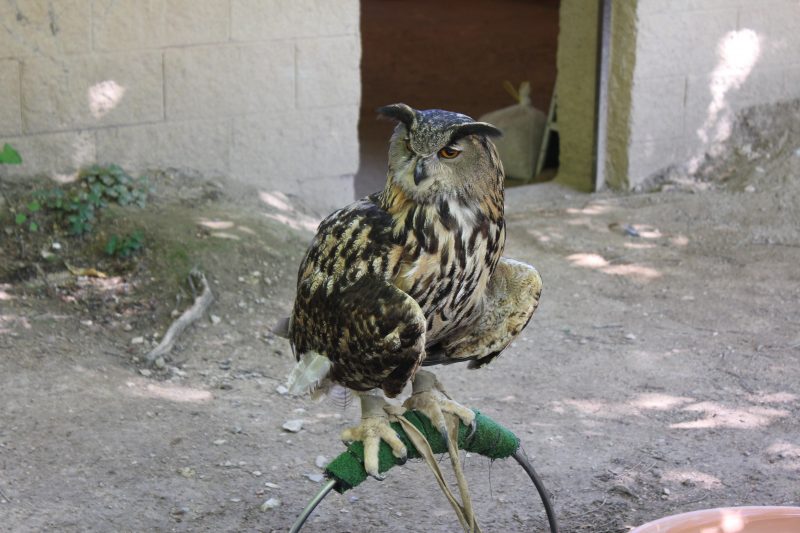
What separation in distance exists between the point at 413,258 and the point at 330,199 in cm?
375

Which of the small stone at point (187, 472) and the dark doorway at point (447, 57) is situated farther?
the dark doorway at point (447, 57)

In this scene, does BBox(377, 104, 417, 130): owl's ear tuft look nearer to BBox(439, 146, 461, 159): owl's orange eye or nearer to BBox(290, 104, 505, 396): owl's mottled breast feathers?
BBox(290, 104, 505, 396): owl's mottled breast feathers

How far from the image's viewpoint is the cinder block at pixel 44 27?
5.39 meters

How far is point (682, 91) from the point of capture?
7469 millimetres

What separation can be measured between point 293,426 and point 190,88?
2.37 m

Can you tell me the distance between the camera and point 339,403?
128 inches

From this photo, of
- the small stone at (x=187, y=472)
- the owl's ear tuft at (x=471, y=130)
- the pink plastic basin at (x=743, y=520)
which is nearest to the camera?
the owl's ear tuft at (x=471, y=130)

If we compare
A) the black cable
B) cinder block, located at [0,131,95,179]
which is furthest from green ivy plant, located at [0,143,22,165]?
the black cable

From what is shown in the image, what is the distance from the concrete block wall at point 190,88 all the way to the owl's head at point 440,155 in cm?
328

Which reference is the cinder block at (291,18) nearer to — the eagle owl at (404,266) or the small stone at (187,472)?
the small stone at (187,472)

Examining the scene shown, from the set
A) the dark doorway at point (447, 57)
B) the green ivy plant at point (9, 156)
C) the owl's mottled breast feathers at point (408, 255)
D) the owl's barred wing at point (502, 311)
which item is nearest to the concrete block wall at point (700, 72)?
the dark doorway at point (447, 57)

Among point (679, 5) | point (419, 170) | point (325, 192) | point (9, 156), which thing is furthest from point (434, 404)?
point (679, 5)

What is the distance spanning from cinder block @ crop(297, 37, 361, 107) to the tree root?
1453 millimetres

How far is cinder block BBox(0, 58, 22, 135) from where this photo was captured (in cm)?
544
